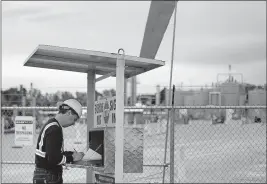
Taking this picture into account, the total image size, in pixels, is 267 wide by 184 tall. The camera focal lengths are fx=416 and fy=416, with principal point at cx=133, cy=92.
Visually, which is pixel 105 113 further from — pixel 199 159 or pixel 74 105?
pixel 199 159

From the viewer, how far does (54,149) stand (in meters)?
4.12

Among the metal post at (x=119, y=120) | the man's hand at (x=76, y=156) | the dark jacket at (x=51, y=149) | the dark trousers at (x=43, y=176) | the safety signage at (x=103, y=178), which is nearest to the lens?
the metal post at (x=119, y=120)

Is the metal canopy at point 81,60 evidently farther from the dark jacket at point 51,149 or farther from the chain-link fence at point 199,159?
the chain-link fence at point 199,159

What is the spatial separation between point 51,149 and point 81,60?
1.00 m

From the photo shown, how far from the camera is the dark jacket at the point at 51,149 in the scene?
4121 mm

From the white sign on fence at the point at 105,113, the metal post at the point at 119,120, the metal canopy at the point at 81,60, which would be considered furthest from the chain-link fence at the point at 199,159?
the metal post at the point at 119,120

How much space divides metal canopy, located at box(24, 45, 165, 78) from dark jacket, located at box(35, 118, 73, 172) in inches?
26.4

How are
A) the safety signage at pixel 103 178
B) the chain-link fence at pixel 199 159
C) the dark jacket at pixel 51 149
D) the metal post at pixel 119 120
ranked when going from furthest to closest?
the chain-link fence at pixel 199 159, the safety signage at pixel 103 178, the dark jacket at pixel 51 149, the metal post at pixel 119 120

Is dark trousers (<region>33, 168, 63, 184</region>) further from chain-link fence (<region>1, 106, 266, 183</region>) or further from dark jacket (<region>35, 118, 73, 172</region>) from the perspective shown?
chain-link fence (<region>1, 106, 266, 183</region>)

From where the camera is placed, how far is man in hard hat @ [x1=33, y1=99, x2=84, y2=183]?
4142 millimetres

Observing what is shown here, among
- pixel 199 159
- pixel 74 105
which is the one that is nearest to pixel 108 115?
pixel 74 105

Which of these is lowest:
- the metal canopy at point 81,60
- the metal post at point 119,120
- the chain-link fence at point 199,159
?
the chain-link fence at point 199,159

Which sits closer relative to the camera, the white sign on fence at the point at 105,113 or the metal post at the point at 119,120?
the metal post at the point at 119,120

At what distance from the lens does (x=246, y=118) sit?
1162 cm
